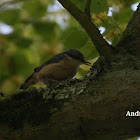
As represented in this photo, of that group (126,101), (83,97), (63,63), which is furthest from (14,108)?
(63,63)

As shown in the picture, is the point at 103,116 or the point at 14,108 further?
the point at 14,108

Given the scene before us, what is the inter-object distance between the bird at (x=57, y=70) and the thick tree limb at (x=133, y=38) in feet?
5.26

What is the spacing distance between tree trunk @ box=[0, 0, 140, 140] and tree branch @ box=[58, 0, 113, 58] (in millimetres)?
223

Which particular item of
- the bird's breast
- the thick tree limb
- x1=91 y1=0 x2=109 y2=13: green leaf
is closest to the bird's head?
the bird's breast

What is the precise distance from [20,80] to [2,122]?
2337mm

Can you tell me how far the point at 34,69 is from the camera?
4.59 m

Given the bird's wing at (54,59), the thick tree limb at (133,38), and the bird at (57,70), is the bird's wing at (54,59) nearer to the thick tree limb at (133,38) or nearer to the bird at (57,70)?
the bird at (57,70)

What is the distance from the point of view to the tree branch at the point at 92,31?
2649 millimetres

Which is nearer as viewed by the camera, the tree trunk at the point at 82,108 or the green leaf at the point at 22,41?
the tree trunk at the point at 82,108

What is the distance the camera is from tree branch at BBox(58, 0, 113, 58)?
2.65m

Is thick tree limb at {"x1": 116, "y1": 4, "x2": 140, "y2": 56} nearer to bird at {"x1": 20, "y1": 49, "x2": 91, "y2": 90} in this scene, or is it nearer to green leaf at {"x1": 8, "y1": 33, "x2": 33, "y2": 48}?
bird at {"x1": 20, "y1": 49, "x2": 91, "y2": 90}

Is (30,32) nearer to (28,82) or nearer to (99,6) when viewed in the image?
(28,82)

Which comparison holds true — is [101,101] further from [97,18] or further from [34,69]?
[34,69]

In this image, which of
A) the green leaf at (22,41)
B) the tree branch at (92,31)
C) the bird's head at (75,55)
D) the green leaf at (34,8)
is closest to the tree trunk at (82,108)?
the tree branch at (92,31)
